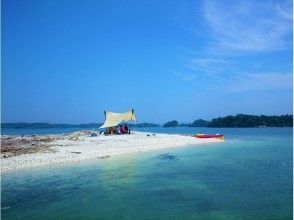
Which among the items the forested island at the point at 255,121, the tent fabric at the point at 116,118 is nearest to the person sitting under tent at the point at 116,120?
the tent fabric at the point at 116,118

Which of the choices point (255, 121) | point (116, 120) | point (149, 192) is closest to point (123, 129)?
point (116, 120)

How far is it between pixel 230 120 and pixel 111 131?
13689 cm

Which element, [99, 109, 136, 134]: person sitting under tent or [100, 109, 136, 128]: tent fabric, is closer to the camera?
[99, 109, 136, 134]: person sitting under tent

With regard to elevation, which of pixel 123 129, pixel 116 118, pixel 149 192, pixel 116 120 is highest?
pixel 116 118

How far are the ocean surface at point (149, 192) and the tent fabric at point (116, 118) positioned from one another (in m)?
30.6

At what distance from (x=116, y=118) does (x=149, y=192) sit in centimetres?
4178

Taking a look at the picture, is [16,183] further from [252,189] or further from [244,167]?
[244,167]

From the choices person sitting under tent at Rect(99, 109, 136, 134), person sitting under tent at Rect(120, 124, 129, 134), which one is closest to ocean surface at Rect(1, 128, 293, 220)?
person sitting under tent at Rect(99, 109, 136, 134)

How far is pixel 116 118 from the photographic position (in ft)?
191

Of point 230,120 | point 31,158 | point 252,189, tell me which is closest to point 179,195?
point 252,189

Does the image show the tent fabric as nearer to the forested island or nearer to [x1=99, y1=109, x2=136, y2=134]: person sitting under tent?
[x1=99, y1=109, x2=136, y2=134]: person sitting under tent

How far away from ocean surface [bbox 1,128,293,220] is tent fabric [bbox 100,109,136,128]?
30.6m

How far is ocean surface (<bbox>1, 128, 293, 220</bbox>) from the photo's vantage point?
13594 millimetres

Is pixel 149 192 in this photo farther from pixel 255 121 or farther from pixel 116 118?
pixel 255 121
